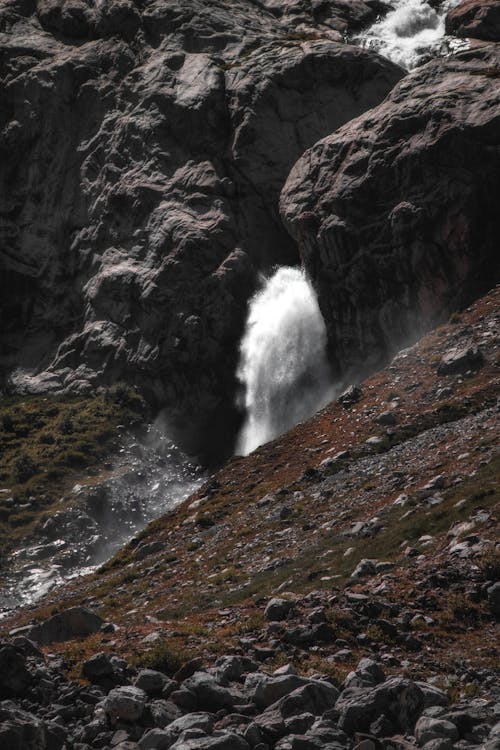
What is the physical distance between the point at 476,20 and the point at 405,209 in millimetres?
46538

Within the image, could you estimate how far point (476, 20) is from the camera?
323ft

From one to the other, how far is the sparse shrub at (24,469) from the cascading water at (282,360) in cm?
1602

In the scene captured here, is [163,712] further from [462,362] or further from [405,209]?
[405,209]

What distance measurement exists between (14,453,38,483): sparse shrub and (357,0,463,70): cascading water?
62.9m

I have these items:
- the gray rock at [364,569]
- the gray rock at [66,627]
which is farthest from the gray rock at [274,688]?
the gray rock at [364,569]

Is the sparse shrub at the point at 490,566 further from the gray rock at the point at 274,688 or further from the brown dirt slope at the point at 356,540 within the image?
the gray rock at the point at 274,688

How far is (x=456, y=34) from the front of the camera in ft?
334

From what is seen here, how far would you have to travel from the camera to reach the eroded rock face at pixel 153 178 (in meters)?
80.1

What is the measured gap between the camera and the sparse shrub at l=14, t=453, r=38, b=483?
7100cm

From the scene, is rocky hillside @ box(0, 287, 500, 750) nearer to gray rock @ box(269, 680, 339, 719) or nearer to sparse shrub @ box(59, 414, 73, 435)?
gray rock @ box(269, 680, 339, 719)

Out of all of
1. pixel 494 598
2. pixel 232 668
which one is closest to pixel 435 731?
pixel 232 668

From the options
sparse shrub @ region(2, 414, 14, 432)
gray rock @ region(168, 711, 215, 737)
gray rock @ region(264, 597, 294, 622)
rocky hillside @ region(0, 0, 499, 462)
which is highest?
rocky hillside @ region(0, 0, 499, 462)

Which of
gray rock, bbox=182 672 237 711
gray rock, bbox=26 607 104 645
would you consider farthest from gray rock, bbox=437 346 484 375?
gray rock, bbox=182 672 237 711

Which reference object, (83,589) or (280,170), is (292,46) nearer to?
(280,170)
